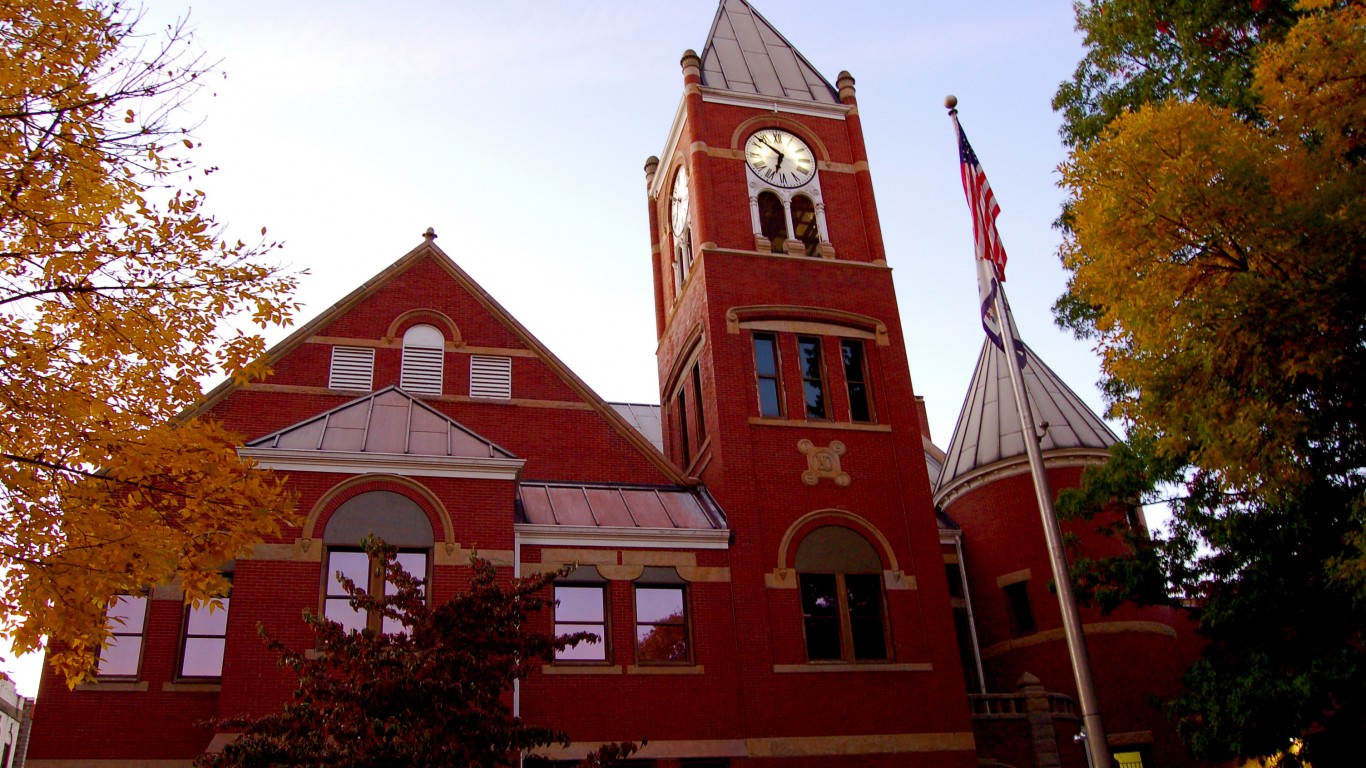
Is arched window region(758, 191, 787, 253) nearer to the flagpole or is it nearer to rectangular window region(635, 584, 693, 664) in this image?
rectangular window region(635, 584, 693, 664)

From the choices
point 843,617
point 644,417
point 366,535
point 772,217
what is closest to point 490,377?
point 366,535

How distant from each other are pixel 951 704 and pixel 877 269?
9686mm

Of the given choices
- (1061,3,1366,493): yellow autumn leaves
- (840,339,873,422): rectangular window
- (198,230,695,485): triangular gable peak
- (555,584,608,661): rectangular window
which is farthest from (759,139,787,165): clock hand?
(1061,3,1366,493): yellow autumn leaves

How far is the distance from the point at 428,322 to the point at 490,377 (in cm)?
193

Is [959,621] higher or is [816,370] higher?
[816,370]

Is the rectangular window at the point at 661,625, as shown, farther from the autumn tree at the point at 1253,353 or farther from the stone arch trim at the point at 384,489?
the autumn tree at the point at 1253,353

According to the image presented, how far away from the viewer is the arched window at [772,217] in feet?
81.2

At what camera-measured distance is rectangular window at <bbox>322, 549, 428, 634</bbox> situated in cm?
1719

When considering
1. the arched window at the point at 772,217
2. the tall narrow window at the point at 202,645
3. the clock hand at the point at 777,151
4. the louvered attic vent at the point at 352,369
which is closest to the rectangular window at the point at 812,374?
the arched window at the point at 772,217

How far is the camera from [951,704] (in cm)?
1961

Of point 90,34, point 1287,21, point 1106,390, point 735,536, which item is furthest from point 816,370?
point 90,34

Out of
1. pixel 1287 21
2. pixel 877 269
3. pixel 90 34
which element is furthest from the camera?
pixel 877 269

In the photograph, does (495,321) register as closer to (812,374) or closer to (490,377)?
(490,377)

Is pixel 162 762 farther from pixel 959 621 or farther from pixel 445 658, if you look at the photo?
pixel 959 621
